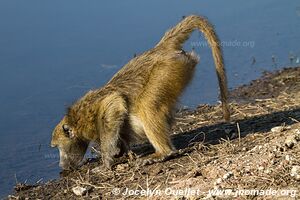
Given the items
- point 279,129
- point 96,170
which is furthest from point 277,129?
point 96,170

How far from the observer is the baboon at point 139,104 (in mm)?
6430

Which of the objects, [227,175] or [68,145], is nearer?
[227,175]

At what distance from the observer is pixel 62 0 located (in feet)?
56.7

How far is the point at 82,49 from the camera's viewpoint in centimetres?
1323

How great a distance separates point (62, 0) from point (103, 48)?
459cm

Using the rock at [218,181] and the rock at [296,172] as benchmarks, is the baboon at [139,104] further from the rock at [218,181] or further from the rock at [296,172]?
the rock at [296,172]

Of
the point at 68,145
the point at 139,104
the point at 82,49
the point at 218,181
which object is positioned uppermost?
the point at 139,104

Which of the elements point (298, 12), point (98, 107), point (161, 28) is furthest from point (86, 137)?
point (298, 12)

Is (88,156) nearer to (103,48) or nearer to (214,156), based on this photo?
(214,156)

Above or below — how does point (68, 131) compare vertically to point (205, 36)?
below

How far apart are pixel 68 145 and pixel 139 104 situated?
1080mm

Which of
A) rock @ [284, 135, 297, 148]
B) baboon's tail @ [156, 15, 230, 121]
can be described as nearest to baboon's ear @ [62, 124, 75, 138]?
baboon's tail @ [156, 15, 230, 121]

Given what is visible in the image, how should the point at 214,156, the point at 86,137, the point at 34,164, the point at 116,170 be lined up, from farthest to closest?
the point at 34,164
the point at 86,137
the point at 116,170
the point at 214,156

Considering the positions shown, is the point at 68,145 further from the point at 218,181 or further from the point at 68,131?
the point at 218,181
